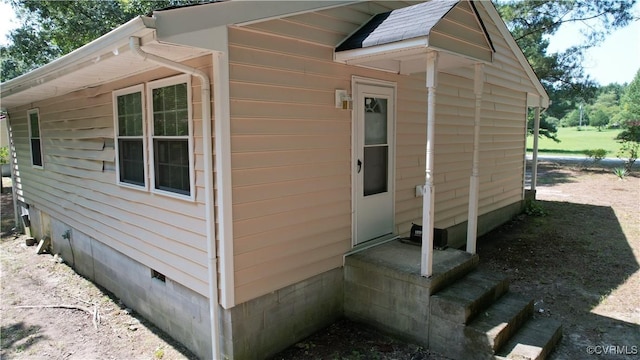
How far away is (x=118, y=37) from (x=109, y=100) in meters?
2.57

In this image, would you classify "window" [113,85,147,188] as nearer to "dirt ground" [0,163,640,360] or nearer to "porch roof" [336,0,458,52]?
"dirt ground" [0,163,640,360]

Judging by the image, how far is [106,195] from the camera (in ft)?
18.0

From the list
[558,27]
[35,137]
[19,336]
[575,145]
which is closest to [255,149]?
[19,336]

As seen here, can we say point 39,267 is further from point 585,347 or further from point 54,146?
point 585,347

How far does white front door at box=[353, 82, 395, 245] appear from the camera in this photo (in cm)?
458

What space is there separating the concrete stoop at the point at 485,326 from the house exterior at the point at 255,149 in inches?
17.1

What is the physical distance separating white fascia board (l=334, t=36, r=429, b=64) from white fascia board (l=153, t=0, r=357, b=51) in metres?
0.59

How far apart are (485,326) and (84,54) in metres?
4.31

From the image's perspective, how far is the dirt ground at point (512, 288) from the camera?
12.9 ft

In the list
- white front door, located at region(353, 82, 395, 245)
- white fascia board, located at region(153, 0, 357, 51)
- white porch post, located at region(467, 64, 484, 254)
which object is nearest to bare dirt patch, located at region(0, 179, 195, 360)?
white front door, located at region(353, 82, 395, 245)

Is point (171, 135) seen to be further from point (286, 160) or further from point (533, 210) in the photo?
point (533, 210)

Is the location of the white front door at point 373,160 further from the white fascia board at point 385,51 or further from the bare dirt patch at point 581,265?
the bare dirt patch at point 581,265

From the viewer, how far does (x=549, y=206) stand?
10.1 meters

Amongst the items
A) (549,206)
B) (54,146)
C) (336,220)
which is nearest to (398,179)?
(336,220)
